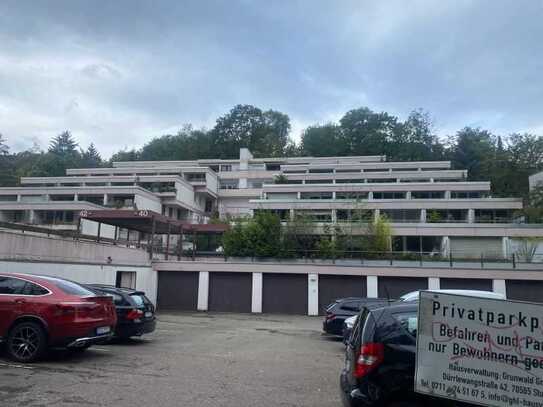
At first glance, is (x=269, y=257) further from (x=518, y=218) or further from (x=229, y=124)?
(x=229, y=124)

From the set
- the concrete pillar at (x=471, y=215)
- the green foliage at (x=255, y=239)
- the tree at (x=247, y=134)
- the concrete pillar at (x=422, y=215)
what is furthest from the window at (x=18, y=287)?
the tree at (x=247, y=134)

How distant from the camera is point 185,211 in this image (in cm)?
5931

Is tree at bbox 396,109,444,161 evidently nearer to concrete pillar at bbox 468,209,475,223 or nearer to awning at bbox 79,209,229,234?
concrete pillar at bbox 468,209,475,223

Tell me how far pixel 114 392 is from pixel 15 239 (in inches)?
439

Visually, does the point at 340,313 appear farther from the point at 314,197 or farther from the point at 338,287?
the point at 314,197

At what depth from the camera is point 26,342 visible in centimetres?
809

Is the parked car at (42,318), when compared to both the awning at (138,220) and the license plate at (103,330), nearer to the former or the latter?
the license plate at (103,330)

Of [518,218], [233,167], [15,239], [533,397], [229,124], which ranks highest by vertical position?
[229,124]

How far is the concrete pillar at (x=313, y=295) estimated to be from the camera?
26375 millimetres

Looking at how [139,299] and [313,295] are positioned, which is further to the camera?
[313,295]

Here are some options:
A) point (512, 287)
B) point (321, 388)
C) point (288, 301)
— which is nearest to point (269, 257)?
point (288, 301)

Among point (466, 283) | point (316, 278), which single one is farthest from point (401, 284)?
point (316, 278)

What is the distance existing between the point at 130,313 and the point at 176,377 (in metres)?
4.24

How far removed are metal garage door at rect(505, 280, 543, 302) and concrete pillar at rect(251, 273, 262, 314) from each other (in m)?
13.8
